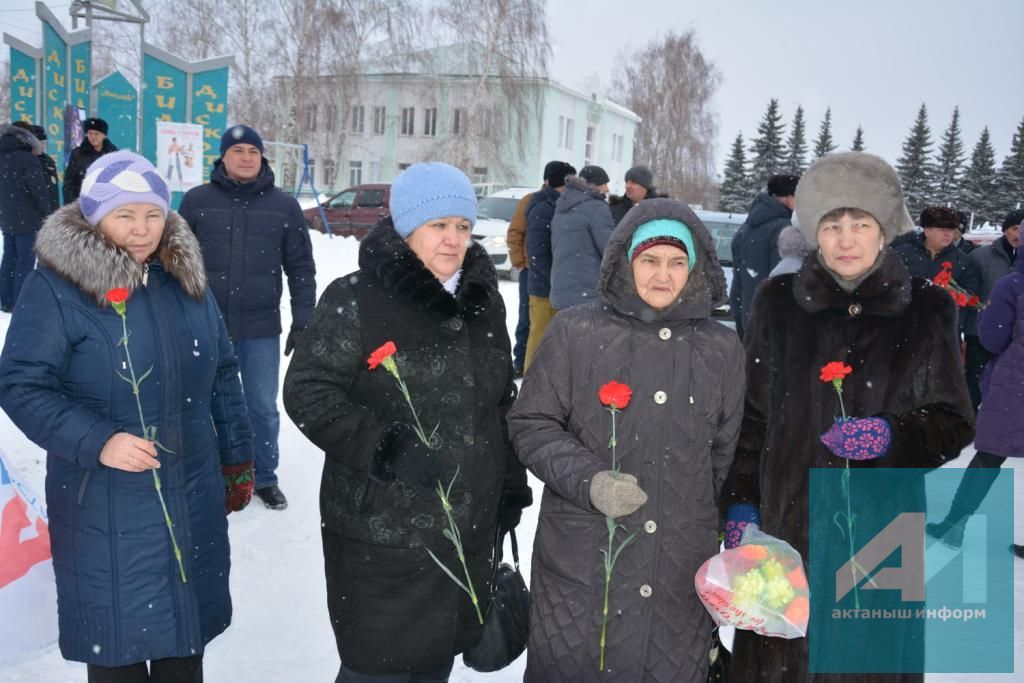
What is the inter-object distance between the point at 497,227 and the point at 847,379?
13.8 m

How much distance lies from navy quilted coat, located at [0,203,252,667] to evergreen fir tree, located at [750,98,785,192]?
4545cm

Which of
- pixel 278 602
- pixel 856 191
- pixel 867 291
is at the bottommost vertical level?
pixel 278 602

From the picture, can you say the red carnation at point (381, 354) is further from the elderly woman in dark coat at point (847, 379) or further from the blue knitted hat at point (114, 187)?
the elderly woman in dark coat at point (847, 379)

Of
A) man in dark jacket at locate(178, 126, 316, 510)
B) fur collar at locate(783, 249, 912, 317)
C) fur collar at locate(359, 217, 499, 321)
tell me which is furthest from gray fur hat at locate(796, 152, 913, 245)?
man in dark jacket at locate(178, 126, 316, 510)

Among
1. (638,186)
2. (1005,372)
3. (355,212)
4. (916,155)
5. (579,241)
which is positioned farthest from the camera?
(916,155)

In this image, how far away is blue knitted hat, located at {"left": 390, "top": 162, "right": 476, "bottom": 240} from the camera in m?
2.38

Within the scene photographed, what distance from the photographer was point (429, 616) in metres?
2.29

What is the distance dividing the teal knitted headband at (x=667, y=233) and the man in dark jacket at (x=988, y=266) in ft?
19.5

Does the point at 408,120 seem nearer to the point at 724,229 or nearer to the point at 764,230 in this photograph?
the point at 724,229

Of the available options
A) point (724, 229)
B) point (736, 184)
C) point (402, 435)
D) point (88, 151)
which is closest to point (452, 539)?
point (402, 435)

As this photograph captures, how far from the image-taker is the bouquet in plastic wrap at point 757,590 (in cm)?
195

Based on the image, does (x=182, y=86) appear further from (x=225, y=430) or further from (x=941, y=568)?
(x=941, y=568)

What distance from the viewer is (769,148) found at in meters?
45.1

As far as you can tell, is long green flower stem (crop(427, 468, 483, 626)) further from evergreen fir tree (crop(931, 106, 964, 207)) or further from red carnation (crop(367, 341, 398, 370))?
evergreen fir tree (crop(931, 106, 964, 207))
